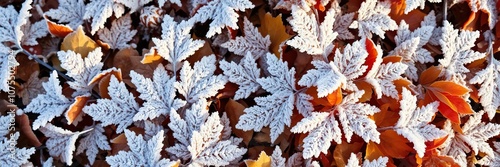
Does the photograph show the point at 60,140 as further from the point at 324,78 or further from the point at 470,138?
the point at 470,138

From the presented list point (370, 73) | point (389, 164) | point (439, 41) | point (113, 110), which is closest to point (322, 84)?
point (370, 73)

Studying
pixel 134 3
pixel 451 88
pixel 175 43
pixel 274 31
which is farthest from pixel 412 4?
pixel 134 3

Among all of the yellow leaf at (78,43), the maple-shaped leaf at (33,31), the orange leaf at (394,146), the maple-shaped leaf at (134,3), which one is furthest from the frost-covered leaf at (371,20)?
the maple-shaped leaf at (33,31)

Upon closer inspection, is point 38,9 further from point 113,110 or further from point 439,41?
point 439,41

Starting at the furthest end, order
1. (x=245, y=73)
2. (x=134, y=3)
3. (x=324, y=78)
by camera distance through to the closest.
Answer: (x=134, y=3) → (x=245, y=73) → (x=324, y=78)

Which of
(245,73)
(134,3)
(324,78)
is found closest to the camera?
(324,78)

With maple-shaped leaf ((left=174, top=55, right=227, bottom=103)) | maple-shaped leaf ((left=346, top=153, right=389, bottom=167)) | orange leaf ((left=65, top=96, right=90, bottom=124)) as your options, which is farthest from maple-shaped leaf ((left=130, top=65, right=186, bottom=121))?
maple-shaped leaf ((left=346, top=153, right=389, bottom=167))

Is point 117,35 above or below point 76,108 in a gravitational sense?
above

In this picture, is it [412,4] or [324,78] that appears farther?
[412,4]
